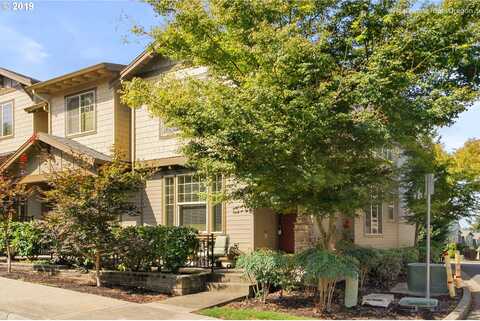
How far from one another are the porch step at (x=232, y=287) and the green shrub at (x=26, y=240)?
22.5ft

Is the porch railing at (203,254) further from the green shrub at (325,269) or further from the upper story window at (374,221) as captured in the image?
the upper story window at (374,221)

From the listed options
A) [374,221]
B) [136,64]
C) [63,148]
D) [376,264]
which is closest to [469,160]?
[374,221]

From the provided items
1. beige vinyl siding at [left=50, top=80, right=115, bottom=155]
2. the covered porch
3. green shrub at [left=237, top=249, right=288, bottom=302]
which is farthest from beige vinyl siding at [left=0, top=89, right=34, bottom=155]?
green shrub at [left=237, top=249, right=288, bottom=302]

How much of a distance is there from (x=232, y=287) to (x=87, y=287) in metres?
3.76

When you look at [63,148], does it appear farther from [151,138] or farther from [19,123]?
[19,123]

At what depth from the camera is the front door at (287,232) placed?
1579 cm

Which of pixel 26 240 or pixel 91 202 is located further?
pixel 26 240

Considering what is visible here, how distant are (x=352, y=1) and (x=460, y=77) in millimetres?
2668

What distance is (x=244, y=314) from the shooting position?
992 cm

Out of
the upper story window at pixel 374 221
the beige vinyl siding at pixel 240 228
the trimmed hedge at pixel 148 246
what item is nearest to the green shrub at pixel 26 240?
the trimmed hedge at pixel 148 246

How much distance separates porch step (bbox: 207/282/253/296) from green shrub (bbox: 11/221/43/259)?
6.86 metres

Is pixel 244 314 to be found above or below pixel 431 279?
below

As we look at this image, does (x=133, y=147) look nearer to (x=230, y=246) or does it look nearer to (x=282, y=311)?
(x=230, y=246)

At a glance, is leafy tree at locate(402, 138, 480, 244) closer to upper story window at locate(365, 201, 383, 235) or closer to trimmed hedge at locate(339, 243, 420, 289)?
upper story window at locate(365, 201, 383, 235)
